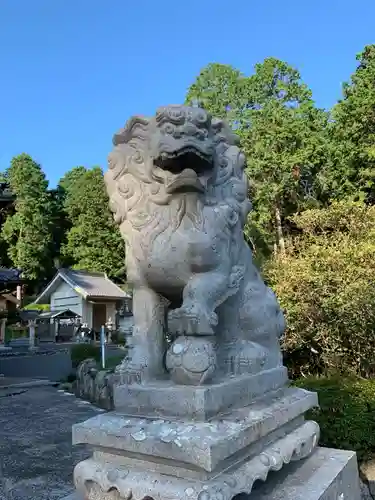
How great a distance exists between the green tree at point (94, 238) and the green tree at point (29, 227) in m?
1.56

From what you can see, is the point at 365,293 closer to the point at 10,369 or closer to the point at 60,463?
the point at 60,463

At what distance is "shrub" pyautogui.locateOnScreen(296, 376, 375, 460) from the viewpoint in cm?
432

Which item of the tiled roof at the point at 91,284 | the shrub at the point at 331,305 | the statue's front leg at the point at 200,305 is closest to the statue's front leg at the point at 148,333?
the statue's front leg at the point at 200,305

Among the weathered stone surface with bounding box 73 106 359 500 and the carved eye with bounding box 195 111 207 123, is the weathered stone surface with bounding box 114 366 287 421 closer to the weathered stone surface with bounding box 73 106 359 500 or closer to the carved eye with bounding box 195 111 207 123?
the weathered stone surface with bounding box 73 106 359 500

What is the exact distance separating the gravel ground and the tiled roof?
681 inches

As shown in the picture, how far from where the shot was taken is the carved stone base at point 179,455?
4.52 ft

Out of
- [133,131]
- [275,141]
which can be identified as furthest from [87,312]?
[133,131]

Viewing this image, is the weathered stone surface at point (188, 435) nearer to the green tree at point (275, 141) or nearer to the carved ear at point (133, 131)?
the carved ear at point (133, 131)

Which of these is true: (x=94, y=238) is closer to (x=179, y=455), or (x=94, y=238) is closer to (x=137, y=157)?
(x=137, y=157)

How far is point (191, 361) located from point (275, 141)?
10947mm

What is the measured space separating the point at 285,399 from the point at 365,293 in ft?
14.8

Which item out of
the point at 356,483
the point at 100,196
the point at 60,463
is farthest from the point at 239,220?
the point at 100,196

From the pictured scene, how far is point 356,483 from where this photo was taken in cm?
223

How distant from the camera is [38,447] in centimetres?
409
